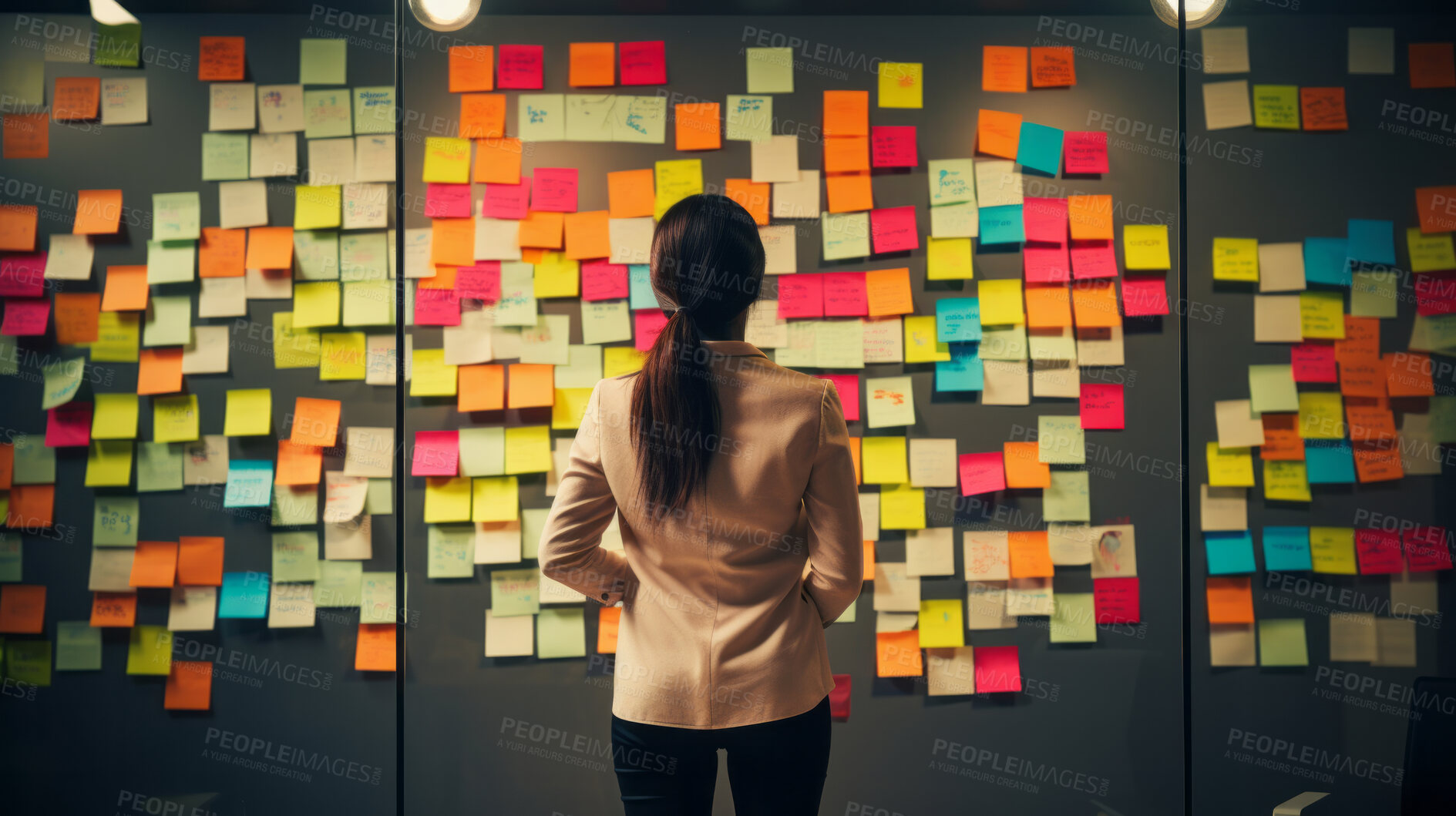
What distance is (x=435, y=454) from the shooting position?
182cm

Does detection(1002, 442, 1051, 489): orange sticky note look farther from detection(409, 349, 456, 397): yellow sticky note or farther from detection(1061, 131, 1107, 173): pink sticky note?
detection(409, 349, 456, 397): yellow sticky note

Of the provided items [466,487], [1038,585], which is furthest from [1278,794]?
[466,487]

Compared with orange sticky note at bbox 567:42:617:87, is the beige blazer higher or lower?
lower

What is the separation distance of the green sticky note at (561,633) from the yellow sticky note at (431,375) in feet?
1.99

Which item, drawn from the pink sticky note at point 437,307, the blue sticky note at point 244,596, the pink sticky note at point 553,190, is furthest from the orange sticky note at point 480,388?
the blue sticky note at point 244,596

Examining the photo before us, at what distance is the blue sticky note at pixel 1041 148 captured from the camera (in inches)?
73.0

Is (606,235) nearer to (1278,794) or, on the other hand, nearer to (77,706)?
(77,706)

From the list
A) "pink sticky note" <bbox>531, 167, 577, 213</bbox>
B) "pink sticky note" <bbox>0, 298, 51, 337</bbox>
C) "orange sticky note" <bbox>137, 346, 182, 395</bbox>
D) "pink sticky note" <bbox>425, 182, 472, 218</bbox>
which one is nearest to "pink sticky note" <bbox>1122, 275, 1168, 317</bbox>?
"pink sticky note" <bbox>531, 167, 577, 213</bbox>

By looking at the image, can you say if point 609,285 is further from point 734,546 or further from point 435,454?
point 734,546

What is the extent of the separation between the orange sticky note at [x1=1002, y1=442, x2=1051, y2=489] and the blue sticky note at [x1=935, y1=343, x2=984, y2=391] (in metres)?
0.18

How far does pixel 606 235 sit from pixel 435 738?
1329 millimetres

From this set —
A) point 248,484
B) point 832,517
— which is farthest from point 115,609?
point 832,517

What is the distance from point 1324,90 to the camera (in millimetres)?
1883

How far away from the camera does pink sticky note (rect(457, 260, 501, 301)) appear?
5.98 feet
